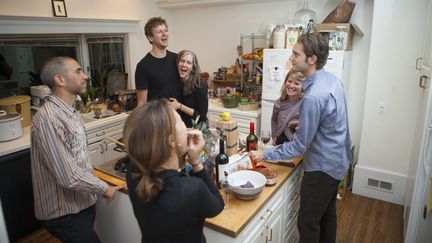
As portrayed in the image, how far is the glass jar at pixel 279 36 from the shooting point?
324 cm

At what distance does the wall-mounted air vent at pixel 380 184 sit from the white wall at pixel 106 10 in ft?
10.7

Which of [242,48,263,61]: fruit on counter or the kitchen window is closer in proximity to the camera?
the kitchen window

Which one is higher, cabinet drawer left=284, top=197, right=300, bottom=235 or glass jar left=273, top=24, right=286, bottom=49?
glass jar left=273, top=24, right=286, bottom=49

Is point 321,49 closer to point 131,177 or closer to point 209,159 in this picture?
point 209,159

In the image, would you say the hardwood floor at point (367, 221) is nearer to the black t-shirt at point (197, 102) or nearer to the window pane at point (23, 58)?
the black t-shirt at point (197, 102)

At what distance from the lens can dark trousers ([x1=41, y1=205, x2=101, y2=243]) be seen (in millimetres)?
Answer: 1561

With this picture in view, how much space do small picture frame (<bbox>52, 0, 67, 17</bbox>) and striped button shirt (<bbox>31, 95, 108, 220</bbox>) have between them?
214 cm

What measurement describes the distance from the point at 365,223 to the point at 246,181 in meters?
1.75

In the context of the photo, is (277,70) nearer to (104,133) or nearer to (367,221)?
(367,221)

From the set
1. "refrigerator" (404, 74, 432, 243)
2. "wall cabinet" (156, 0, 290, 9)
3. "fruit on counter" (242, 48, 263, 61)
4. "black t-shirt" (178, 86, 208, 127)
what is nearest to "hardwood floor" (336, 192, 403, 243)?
"refrigerator" (404, 74, 432, 243)

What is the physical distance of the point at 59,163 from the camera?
4.68ft

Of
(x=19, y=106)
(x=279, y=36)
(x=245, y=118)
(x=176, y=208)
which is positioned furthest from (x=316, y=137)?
(x=19, y=106)

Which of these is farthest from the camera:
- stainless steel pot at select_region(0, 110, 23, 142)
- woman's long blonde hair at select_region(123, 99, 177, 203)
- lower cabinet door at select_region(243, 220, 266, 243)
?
stainless steel pot at select_region(0, 110, 23, 142)

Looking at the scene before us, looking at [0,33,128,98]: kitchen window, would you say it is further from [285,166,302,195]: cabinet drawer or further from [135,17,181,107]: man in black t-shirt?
[285,166,302,195]: cabinet drawer
